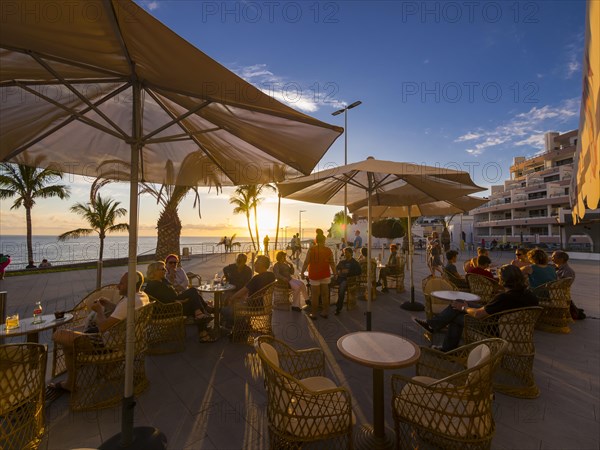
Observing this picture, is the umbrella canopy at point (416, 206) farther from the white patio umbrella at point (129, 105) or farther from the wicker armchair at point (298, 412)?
the wicker armchair at point (298, 412)

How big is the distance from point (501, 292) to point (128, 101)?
5576 millimetres

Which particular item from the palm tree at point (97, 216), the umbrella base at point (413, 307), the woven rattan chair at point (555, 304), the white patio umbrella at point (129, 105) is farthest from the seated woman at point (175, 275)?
the palm tree at point (97, 216)

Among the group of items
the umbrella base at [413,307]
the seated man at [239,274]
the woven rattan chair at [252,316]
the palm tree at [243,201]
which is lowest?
the umbrella base at [413,307]

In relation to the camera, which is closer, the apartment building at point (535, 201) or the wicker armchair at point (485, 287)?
the wicker armchair at point (485, 287)

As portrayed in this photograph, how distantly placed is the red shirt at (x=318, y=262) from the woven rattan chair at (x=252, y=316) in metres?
1.61

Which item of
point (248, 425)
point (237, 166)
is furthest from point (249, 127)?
point (248, 425)

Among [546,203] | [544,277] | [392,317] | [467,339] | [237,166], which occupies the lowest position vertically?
[392,317]

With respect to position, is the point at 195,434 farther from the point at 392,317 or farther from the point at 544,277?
the point at 544,277

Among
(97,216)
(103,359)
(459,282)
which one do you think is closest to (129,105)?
(103,359)

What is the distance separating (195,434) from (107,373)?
1.55 m

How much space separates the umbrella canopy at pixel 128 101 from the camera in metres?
1.58

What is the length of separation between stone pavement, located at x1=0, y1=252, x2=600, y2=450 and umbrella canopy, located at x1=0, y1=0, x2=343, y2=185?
2.81m

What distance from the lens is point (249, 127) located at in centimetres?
292

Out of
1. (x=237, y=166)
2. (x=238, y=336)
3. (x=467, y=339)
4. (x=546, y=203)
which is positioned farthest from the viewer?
(x=546, y=203)
